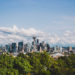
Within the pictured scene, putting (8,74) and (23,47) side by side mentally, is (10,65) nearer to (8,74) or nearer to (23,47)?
(8,74)

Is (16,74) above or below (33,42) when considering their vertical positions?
below

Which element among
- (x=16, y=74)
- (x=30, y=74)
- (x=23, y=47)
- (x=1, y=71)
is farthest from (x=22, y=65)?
(x=23, y=47)

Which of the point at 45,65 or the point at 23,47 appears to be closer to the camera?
the point at 45,65

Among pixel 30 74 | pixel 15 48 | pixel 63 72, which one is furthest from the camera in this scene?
pixel 15 48

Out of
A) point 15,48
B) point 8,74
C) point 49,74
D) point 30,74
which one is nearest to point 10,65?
point 30,74

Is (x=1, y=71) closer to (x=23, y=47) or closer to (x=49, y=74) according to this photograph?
(x=49, y=74)

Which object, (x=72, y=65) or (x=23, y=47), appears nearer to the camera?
(x=72, y=65)

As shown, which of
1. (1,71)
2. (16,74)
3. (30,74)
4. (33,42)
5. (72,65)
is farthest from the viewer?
(33,42)

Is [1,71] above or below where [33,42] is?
below

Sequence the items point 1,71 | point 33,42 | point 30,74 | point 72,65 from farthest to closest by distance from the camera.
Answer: point 33,42, point 72,65, point 30,74, point 1,71
